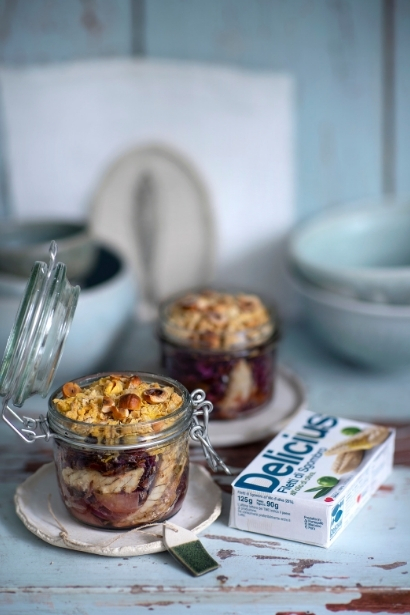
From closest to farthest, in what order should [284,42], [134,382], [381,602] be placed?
[381,602] < [134,382] < [284,42]

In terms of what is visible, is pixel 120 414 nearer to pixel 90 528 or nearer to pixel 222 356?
pixel 90 528

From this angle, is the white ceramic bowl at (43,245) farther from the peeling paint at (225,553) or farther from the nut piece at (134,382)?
the peeling paint at (225,553)

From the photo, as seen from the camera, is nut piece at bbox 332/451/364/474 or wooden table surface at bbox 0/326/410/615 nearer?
wooden table surface at bbox 0/326/410/615

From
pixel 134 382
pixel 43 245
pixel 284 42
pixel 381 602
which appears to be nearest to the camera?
pixel 381 602

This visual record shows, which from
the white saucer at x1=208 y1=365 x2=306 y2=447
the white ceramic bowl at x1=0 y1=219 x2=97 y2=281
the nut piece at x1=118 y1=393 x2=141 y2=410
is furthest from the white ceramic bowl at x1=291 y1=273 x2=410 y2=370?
the nut piece at x1=118 y1=393 x2=141 y2=410

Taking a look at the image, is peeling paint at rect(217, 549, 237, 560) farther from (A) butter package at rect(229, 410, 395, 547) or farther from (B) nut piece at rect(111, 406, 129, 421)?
(B) nut piece at rect(111, 406, 129, 421)

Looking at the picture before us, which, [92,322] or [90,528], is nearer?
[90,528]

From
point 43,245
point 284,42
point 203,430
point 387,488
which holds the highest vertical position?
point 284,42

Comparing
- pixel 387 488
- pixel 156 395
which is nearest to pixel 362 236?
pixel 387 488
